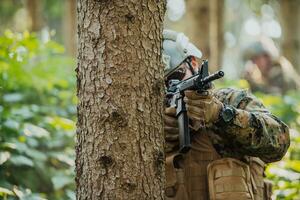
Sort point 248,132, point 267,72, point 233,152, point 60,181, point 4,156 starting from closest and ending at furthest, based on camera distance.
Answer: point 248,132 → point 233,152 → point 4,156 → point 60,181 → point 267,72

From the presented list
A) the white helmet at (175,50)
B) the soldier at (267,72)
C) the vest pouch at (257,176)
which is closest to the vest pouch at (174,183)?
the vest pouch at (257,176)

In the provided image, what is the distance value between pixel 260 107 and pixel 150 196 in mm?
1034

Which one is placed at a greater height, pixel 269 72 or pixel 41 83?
pixel 269 72

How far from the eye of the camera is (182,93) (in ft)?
11.4

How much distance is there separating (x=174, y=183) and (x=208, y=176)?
0.64 ft

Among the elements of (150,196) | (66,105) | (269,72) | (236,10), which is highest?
(236,10)

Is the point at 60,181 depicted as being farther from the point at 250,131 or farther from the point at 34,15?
the point at 34,15

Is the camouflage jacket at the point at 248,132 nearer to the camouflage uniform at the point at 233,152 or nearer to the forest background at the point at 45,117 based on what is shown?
the camouflage uniform at the point at 233,152

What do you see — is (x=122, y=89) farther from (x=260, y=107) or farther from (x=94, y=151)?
(x=260, y=107)

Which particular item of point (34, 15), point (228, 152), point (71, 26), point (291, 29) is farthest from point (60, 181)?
point (71, 26)

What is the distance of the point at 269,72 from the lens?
10.4 metres

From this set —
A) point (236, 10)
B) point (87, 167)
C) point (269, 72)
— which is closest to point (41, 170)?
point (87, 167)

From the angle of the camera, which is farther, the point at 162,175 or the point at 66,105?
the point at 66,105

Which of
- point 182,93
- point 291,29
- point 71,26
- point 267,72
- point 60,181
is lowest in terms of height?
point 60,181
